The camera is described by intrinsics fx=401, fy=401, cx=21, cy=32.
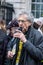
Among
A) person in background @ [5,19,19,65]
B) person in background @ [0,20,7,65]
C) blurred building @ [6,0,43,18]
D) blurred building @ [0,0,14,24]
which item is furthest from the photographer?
blurred building @ [6,0,43,18]

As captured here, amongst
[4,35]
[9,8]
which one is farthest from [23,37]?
[9,8]

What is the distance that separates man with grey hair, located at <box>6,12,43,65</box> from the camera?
5.03 meters

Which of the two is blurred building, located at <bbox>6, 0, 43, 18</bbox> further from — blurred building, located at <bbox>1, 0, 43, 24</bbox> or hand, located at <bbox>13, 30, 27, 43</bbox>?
hand, located at <bbox>13, 30, 27, 43</bbox>

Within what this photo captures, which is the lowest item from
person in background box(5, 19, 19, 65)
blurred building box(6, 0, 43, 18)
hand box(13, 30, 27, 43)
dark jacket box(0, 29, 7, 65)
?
blurred building box(6, 0, 43, 18)

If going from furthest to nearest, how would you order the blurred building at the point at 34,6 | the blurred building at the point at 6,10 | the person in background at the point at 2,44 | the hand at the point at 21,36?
the blurred building at the point at 34,6, the blurred building at the point at 6,10, the person in background at the point at 2,44, the hand at the point at 21,36

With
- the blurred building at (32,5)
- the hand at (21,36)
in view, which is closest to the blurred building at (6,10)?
the blurred building at (32,5)

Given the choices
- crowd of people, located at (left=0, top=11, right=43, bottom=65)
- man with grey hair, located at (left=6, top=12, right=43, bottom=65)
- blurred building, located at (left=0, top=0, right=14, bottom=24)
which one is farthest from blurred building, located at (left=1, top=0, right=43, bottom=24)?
man with grey hair, located at (left=6, top=12, right=43, bottom=65)

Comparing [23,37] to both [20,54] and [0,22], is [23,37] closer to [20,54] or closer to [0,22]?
[20,54]

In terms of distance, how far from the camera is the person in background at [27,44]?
503 cm

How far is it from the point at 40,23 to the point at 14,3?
10.7 m

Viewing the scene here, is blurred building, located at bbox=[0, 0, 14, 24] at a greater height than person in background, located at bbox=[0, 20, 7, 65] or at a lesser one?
lesser

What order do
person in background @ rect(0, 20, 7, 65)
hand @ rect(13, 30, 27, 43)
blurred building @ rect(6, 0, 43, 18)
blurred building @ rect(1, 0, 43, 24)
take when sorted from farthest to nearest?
blurred building @ rect(6, 0, 43, 18), blurred building @ rect(1, 0, 43, 24), person in background @ rect(0, 20, 7, 65), hand @ rect(13, 30, 27, 43)

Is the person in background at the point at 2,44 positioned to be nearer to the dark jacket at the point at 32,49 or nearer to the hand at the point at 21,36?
the dark jacket at the point at 32,49

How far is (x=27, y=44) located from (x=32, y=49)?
0.09 meters
